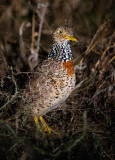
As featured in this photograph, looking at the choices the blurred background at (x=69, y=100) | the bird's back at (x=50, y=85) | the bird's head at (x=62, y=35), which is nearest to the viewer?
the blurred background at (x=69, y=100)

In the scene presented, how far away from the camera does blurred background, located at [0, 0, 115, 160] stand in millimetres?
2225

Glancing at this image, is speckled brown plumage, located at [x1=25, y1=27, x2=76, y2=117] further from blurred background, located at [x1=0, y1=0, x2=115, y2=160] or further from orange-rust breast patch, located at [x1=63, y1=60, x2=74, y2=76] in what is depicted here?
blurred background, located at [x1=0, y1=0, x2=115, y2=160]

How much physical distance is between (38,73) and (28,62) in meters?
1.33

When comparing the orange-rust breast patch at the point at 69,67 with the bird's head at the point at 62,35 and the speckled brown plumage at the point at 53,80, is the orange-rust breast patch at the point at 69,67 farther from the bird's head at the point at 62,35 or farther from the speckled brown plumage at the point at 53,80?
the bird's head at the point at 62,35

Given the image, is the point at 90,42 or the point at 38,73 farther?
the point at 90,42

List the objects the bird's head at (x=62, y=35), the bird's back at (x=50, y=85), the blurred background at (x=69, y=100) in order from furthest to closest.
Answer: the bird's head at (x=62, y=35), the bird's back at (x=50, y=85), the blurred background at (x=69, y=100)

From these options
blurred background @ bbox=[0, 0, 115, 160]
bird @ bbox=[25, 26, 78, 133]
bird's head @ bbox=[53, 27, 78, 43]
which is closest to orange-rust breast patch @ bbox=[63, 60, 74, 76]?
bird @ bbox=[25, 26, 78, 133]

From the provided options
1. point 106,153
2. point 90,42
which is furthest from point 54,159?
point 90,42

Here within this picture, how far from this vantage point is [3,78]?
9.51 feet

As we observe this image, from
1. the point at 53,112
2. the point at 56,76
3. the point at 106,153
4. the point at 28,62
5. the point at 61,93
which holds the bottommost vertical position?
the point at 106,153

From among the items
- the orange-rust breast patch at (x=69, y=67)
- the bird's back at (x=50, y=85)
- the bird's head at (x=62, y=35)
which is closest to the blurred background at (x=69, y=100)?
the bird's back at (x=50, y=85)

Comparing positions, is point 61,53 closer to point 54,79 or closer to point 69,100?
point 54,79

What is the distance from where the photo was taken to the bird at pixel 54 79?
2.60 meters

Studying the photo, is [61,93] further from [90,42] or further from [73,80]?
[90,42]
